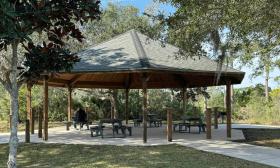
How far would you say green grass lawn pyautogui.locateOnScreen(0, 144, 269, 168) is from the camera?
9266mm

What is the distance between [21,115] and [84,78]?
6.64 metres

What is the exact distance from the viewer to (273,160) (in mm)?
9773

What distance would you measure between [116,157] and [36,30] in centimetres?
459

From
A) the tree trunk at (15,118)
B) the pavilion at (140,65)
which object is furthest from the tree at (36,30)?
the pavilion at (140,65)

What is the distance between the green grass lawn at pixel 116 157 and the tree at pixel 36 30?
9.50 ft

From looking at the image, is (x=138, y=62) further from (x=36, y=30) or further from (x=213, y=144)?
(x=36, y=30)

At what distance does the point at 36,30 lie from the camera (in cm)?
677

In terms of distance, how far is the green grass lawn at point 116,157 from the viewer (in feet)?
30.4

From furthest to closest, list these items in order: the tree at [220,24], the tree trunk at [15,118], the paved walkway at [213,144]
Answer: the paved walkway at [213,144] → the tree at [220,24] → the tree trunk at [15,118]

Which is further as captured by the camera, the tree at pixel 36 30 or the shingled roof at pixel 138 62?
the shingled roof at pixel 138 62

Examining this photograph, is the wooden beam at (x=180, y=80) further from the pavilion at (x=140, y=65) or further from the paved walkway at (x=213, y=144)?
the paved walkway at (x=213, y=144)

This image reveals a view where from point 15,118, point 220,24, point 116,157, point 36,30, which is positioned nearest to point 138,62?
point 116,157

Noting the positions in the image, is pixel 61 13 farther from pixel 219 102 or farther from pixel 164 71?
pixel 219 102

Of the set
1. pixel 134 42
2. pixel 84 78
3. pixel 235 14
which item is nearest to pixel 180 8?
pixel 235 14
